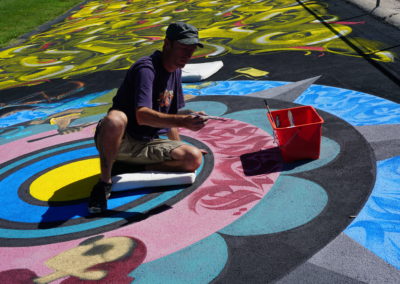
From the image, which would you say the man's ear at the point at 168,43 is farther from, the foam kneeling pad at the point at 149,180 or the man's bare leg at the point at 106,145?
the foam kneeling pad at the point at 149,180

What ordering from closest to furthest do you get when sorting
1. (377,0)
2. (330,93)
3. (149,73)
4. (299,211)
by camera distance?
1. (299,211)
2. (149,73)
3. (330,93)
4. (377,0)

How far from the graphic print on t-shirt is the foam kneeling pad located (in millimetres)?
549

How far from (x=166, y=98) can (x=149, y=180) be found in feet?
2.14

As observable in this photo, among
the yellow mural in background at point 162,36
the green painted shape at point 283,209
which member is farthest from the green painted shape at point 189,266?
the yellow mural in background at point 162,36

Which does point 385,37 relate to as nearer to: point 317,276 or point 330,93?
point 330,93

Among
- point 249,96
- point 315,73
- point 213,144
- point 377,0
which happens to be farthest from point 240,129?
point 377,0

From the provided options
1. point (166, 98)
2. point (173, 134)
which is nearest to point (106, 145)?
point (166, 98)

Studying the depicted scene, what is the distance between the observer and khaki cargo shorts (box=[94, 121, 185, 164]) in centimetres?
350

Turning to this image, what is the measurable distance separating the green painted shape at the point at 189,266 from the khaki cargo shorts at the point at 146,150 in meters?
0.95

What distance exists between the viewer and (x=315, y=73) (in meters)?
Result: 5.93

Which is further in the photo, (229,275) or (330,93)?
(330,93)

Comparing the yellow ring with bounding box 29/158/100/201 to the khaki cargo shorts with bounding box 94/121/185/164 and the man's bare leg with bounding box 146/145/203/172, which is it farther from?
the man's bare leg with bounding box 146/145/203/172

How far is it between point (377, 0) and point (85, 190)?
8159mm

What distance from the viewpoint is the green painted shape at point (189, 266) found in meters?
2.47
